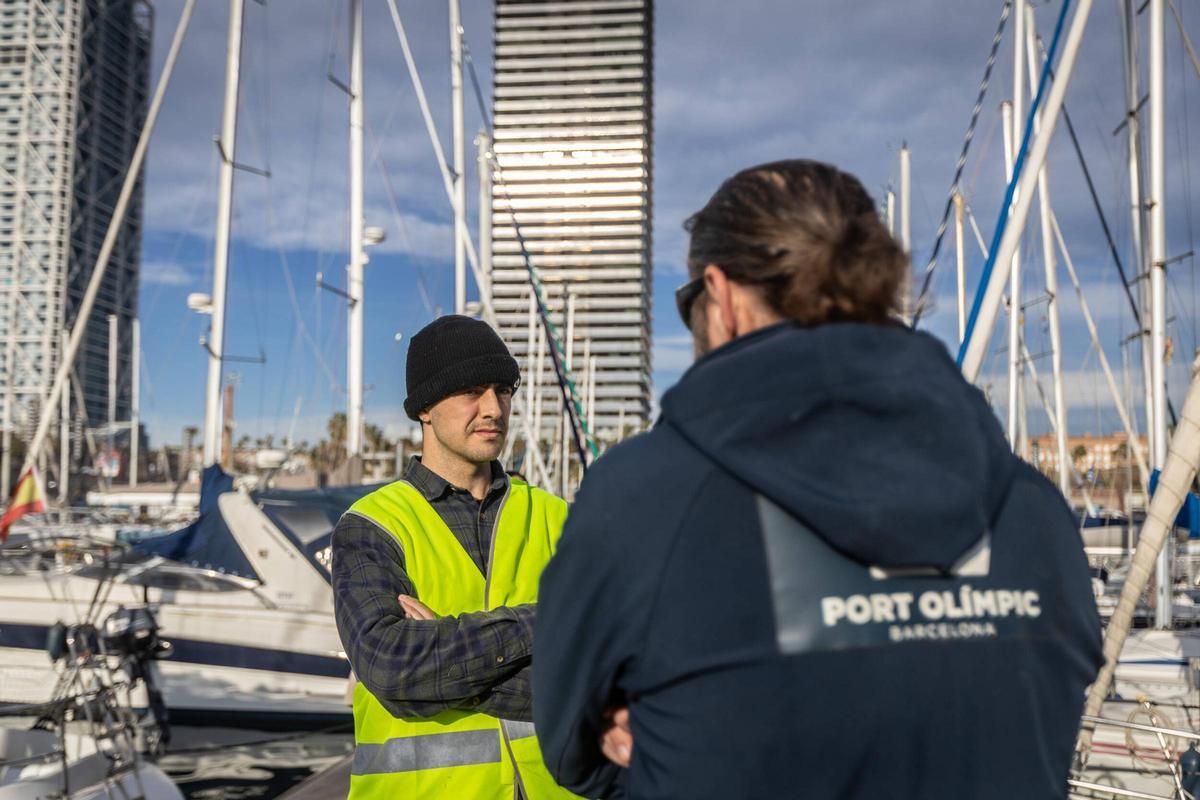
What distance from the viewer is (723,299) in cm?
135

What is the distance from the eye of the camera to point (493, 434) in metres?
2.64

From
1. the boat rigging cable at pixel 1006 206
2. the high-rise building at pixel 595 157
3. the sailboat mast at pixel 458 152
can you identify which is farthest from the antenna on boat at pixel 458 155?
the high-rise building at pixel 595 157

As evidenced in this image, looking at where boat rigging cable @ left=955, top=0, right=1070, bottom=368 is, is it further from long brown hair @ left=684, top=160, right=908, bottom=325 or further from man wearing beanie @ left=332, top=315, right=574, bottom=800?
long brown hair @ left=684, top=160, right=908, bottom=325

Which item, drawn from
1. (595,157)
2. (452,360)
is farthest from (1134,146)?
(595,157)

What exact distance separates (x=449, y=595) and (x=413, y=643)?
0.87ft

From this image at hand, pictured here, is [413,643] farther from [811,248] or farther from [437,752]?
[811,248]

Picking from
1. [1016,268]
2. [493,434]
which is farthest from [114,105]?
[493,434]

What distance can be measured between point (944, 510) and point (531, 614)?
124 centimetres

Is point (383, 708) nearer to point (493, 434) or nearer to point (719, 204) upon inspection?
point (493, 434)

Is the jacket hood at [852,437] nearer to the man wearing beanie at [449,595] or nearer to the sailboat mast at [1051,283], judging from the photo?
the man wearing beanie at [449,595]

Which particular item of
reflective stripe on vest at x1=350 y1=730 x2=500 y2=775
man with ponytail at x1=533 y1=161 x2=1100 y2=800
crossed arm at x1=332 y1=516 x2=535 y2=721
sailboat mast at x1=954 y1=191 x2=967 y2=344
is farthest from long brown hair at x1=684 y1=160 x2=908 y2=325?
sailboat mast at x1=954 y1=191 x2=967 y2=344

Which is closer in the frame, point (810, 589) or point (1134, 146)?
point (810, 589)

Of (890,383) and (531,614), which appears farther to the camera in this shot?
(531,614)

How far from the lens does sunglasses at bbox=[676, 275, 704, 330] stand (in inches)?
55.9
